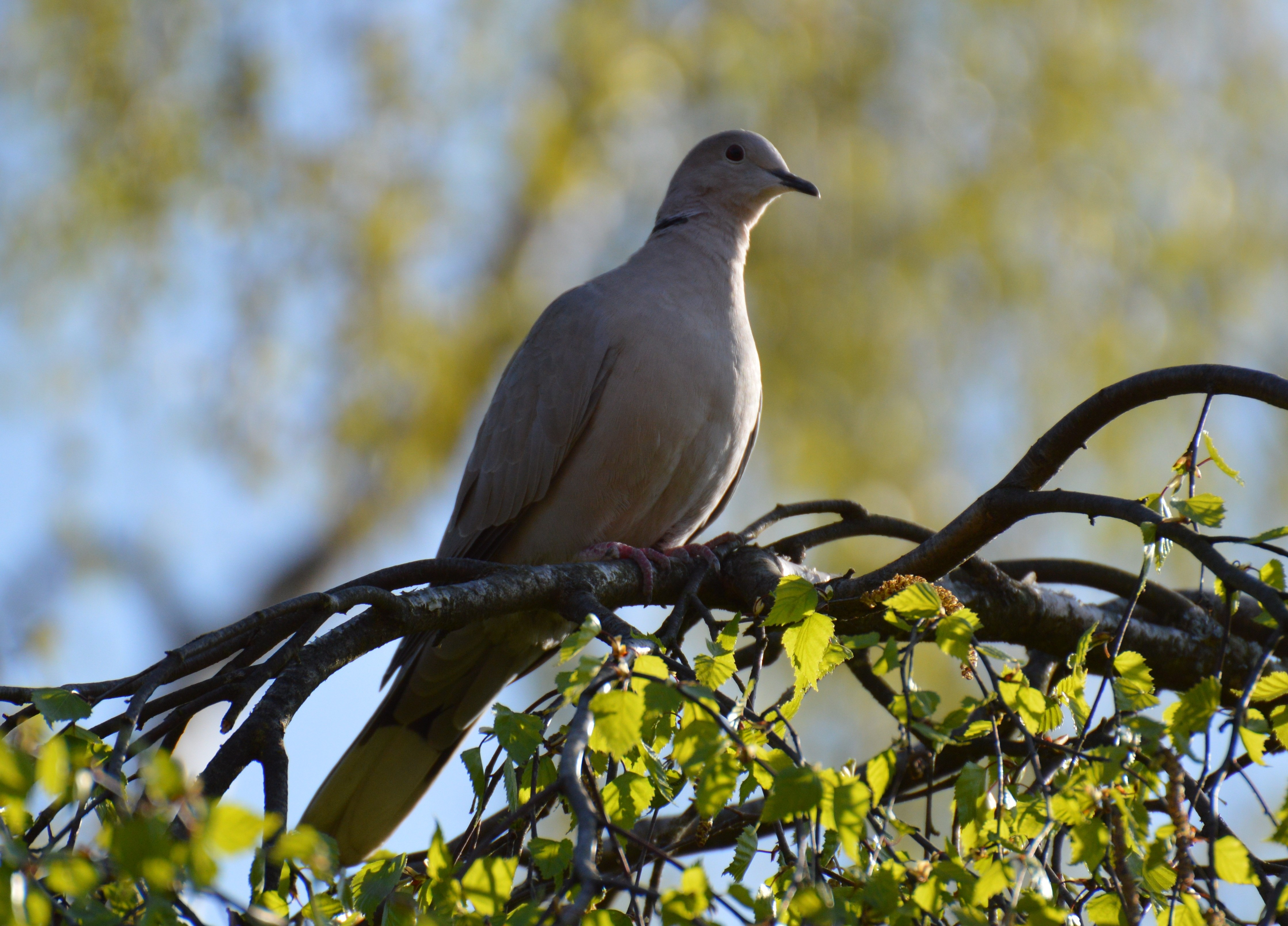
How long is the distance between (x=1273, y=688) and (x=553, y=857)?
2.77 ft

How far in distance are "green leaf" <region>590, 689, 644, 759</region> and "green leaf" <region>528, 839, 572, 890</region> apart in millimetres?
289

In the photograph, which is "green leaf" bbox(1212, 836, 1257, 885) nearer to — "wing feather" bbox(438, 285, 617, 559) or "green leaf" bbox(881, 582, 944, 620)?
"green leaf" bbox(881, 582, 944, 620)

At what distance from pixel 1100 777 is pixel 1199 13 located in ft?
19.4

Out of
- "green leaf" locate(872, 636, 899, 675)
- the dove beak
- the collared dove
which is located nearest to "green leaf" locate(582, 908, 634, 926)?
"green leaf" locate(872, 636, 899, 675)

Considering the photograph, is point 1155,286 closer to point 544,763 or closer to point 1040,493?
point 1040,493

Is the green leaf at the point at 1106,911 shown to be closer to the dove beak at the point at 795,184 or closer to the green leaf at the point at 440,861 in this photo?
the green leaf at the point at 440,861

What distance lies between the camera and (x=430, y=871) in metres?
1.21

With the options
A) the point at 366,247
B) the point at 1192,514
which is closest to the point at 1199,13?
the point at 366,247

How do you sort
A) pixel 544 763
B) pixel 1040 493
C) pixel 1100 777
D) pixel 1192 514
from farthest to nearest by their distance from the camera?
pixel 1040 493, pixel 544 763, pixel 1192 514, pixel 1100 777

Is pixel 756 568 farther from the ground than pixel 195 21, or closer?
closer

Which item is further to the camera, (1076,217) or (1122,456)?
(1076,217)

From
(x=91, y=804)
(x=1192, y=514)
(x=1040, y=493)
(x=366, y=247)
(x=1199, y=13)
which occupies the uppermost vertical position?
(x=1199, y=13)

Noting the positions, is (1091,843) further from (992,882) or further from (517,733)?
(517,733)

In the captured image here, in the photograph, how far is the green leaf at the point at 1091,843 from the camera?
1115mm
